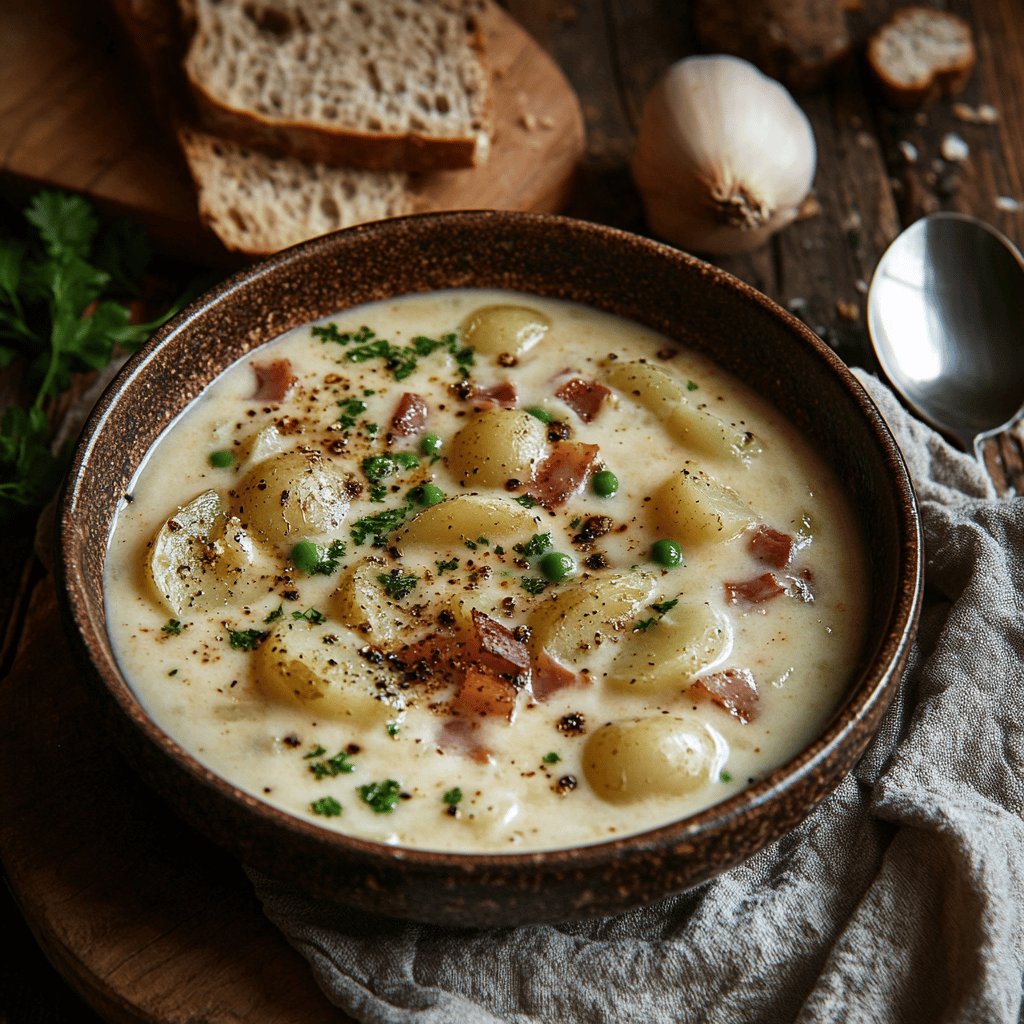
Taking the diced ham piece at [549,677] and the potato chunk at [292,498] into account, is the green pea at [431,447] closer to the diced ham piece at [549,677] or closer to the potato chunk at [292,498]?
the potato chunk at [292,498]

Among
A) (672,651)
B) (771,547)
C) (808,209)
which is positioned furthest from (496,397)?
(808,209)

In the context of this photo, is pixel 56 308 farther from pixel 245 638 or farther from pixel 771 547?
pixel 771 547

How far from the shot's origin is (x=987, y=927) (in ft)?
7.87

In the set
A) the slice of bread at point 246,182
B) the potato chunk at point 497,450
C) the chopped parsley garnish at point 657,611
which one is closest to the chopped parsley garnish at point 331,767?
the chopped parsley garnish at point 657,611

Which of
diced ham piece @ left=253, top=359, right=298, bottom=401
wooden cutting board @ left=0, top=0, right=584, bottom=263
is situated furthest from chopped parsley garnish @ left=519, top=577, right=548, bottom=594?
wooden cutting board @ left=0, top=0, right=584, bottom=263

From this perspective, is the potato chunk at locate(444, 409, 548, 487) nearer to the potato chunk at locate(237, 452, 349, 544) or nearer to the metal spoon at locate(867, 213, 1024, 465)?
the potato chunk at locate(237, 452, 349, 544)

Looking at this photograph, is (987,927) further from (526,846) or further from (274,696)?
(274,696)

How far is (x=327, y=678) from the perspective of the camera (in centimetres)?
254

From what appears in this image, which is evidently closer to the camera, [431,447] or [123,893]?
[123,893]

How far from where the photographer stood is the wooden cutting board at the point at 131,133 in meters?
4.09

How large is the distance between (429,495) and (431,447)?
163mm

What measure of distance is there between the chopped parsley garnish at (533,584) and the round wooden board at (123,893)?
0.84m

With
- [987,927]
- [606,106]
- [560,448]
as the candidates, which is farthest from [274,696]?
[606,106]

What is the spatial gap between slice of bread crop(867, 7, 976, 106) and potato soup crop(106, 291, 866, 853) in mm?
1950
